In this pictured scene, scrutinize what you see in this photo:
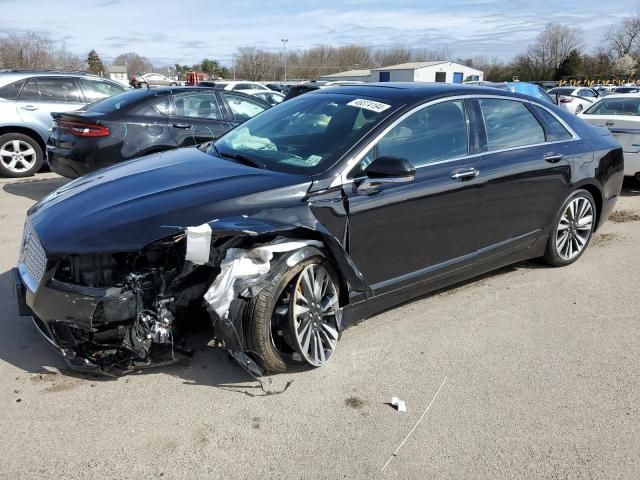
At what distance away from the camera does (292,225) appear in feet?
10.2

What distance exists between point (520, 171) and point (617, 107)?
23.8 feet

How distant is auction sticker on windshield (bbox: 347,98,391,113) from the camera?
3721mm

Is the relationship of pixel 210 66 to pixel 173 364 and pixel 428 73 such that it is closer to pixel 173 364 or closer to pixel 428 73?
pixel 428 73

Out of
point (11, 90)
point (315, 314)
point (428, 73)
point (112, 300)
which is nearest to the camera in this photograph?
point (112, 300)

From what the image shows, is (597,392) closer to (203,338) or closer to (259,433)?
(259,433)

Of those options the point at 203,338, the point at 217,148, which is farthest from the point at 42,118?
the point at 203,338

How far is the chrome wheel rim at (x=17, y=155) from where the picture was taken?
8.89 meters

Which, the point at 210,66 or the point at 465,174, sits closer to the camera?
the point at 465,174

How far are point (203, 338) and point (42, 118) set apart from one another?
703 centimetres

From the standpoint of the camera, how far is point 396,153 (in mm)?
3605

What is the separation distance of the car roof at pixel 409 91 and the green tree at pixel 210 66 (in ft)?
358

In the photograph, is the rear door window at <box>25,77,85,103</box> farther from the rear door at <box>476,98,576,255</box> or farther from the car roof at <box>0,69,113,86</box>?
the rear door at <box>476,98,576,255</box>

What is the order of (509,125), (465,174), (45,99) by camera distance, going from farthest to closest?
1. (45,99)
2. (509,125)
3. (465,174)

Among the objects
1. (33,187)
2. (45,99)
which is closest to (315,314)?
(33,187)
